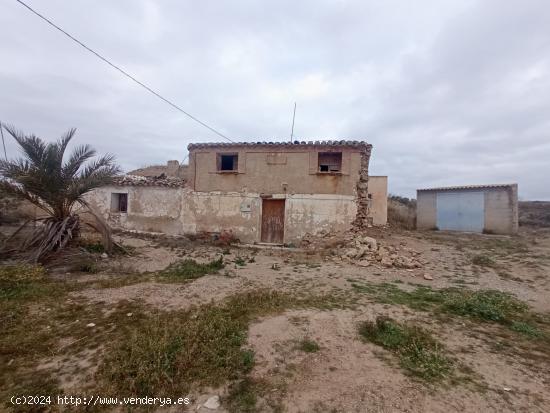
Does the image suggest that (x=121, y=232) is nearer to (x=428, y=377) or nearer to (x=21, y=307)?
(x=21, y=307)

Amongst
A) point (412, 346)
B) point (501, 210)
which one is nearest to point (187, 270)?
point (412, 346)

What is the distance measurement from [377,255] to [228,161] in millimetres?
8125

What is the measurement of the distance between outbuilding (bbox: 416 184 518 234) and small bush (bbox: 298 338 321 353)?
668 inches

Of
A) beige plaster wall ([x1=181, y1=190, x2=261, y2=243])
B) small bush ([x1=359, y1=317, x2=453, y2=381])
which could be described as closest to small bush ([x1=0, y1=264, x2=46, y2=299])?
small bush ([x1=359, y1=317, x2=453, y2=381])

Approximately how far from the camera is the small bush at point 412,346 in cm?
303

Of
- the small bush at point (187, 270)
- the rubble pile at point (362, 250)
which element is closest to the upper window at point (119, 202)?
the small bush at point (187, 270)

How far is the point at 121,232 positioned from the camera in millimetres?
12852

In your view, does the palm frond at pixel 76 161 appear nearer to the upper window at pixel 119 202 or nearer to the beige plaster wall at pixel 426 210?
the upper window at pixel 119 202

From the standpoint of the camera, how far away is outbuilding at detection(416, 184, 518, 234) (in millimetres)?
15172

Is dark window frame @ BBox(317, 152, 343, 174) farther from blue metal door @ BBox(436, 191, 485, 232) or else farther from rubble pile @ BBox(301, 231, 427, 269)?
blue metal door @ BBox(436, 191, 485, 232)

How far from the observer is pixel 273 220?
1171 cm

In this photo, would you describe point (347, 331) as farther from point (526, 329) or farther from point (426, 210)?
point (426, 210)

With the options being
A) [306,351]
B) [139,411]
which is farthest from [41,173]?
[306,351]

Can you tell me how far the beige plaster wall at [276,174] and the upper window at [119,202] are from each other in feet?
12.7
